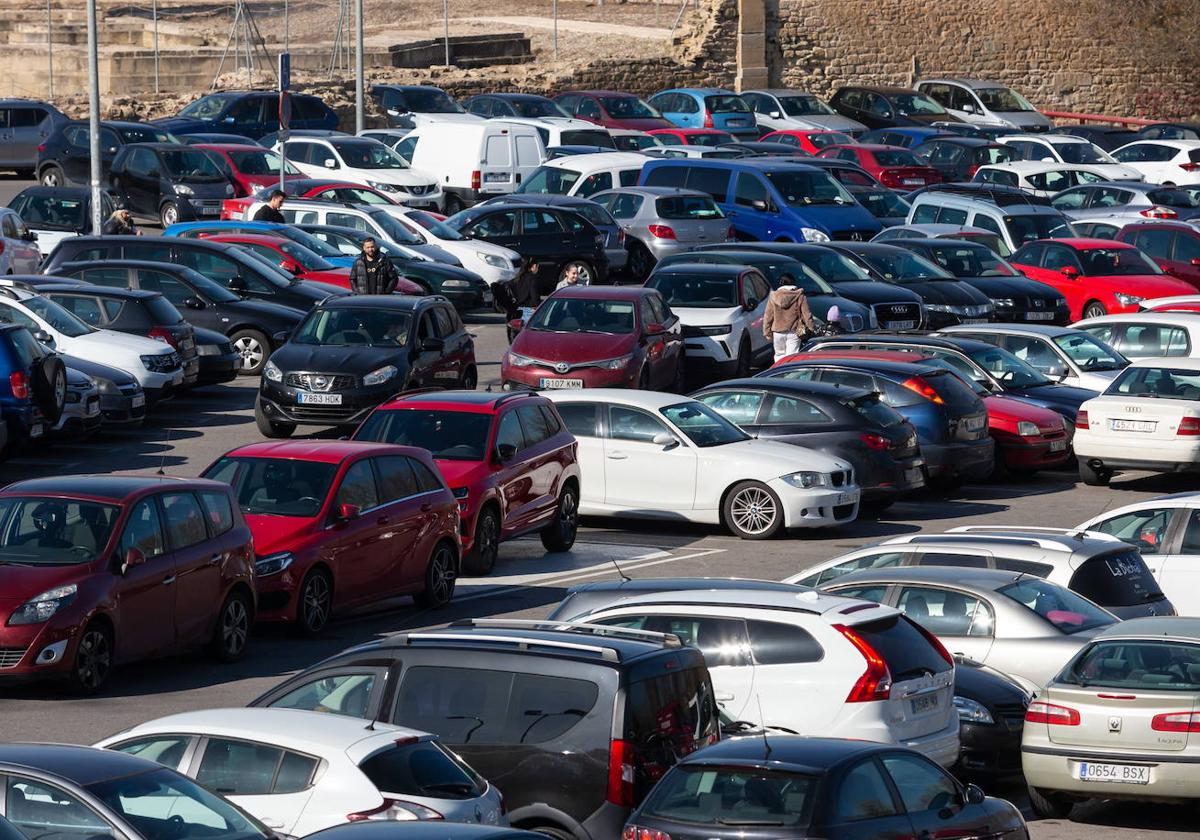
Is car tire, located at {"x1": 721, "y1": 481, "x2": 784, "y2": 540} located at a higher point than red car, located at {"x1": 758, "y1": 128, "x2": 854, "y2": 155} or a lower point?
lower

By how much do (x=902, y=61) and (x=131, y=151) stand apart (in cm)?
3156

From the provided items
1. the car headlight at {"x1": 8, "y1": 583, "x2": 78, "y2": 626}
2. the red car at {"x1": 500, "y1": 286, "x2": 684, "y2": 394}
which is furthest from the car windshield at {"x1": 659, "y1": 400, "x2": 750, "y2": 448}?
the car headlight at {"x1": 8, "y1": 583, "x2": 78, "y2": 626}

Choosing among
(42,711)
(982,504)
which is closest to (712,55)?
(982,504)

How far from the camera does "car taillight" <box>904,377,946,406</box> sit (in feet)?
78.6

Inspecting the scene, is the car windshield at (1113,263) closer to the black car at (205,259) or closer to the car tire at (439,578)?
the black car at (205,259)

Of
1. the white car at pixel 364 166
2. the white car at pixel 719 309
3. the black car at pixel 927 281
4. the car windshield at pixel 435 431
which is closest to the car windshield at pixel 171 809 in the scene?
the car windshield at pixel 435 431

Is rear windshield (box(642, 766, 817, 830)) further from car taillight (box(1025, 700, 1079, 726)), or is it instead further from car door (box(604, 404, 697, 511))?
car door (box(604, 404, 697, 511))

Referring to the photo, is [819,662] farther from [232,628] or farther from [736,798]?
[232,628]

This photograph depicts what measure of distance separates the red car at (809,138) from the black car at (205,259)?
2176 cm

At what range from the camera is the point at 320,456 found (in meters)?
17.5

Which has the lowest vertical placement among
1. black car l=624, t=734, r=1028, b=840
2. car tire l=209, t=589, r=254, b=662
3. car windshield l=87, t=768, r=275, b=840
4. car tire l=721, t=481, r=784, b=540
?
car tire l=721, t=481, r=784, b=540

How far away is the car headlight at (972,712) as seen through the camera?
13.5 metres

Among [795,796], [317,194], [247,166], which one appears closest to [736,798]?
[795,796]

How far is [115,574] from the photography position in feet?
48.1
